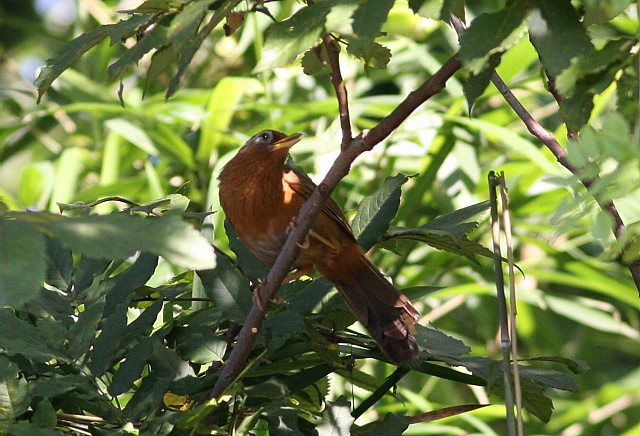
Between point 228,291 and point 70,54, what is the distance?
0.52 m

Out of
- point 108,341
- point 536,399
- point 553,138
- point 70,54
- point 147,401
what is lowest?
point 536,399

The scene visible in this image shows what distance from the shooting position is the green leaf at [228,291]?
1718 mm

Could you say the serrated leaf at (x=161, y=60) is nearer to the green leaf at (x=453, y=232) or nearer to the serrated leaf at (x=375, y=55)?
the serrated leaf at (x=375, y=55)

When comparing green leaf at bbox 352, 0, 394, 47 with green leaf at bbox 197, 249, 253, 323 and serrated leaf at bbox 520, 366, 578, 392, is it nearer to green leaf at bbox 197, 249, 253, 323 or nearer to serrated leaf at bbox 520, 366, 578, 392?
green leaf at bbox 197, 249, 253, 323

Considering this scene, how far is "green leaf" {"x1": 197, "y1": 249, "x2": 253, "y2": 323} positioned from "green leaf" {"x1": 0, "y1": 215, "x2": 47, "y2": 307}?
0.68 metres

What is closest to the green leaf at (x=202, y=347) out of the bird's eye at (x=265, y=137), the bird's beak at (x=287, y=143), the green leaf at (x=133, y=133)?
the bird's beak at (x=287, y=143)

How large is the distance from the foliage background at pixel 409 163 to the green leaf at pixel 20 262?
222 centimetres

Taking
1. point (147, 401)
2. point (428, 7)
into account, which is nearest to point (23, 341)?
point (147, 401)

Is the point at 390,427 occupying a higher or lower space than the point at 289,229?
lower

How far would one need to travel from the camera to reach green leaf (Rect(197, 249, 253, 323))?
1718 millimetres

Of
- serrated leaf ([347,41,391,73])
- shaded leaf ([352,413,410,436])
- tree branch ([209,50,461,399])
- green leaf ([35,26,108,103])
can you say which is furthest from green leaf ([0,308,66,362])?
serrated leaf ([347,41,391,73])

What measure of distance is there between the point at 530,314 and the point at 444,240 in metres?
2.96

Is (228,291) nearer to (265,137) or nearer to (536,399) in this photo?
(536,399)

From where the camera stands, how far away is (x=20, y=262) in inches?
39.3
